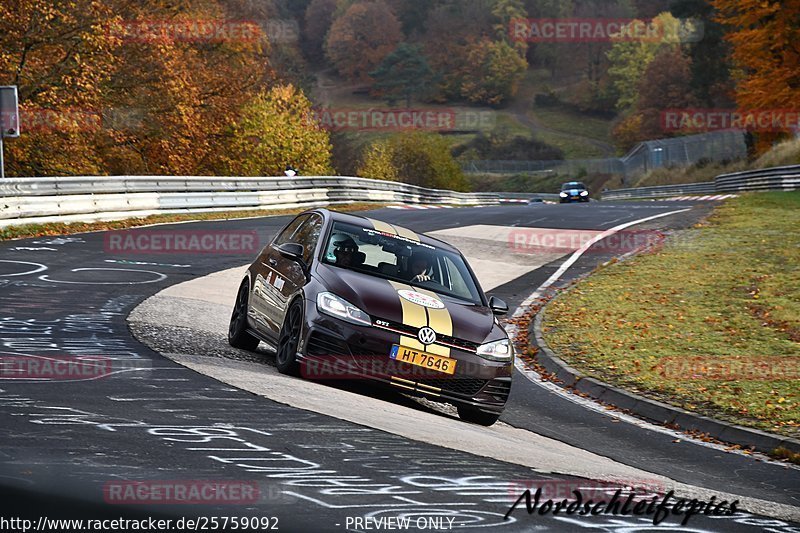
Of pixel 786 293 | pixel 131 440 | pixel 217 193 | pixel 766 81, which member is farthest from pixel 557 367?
pixel 766 81

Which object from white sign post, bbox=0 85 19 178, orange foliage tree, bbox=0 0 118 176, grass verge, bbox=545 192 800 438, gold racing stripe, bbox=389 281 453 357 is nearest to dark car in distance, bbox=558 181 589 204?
orange foliage tree, bbox=0 0 118 176

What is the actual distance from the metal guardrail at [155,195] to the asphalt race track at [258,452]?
10082 millimetres

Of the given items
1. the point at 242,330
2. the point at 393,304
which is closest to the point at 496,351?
the point at 393,304

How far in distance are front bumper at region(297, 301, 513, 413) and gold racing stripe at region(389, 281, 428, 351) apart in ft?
0.31

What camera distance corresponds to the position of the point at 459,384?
9391mm

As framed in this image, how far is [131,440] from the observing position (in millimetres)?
6215

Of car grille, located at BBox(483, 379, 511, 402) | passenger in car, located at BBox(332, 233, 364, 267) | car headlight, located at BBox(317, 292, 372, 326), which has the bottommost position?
car grille, located at BBox(483, 379, 511, 402)

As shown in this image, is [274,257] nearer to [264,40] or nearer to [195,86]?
[195,86]

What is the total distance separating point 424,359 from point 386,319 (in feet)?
1.59

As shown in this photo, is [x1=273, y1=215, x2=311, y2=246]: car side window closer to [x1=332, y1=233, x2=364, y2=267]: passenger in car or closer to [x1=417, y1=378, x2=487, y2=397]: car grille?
[x1=332, y1=233, x2=364, y2=267]: passenger in car

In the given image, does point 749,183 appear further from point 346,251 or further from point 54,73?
point 346,251

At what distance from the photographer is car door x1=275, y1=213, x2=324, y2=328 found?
1012cm

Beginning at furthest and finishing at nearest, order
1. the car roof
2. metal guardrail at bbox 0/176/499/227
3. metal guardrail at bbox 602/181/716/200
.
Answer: metal guardrail at bbox 602/181/716/200
metal guardrail at bbox 0/176/499/227
the car roof

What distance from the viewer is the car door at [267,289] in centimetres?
1057
